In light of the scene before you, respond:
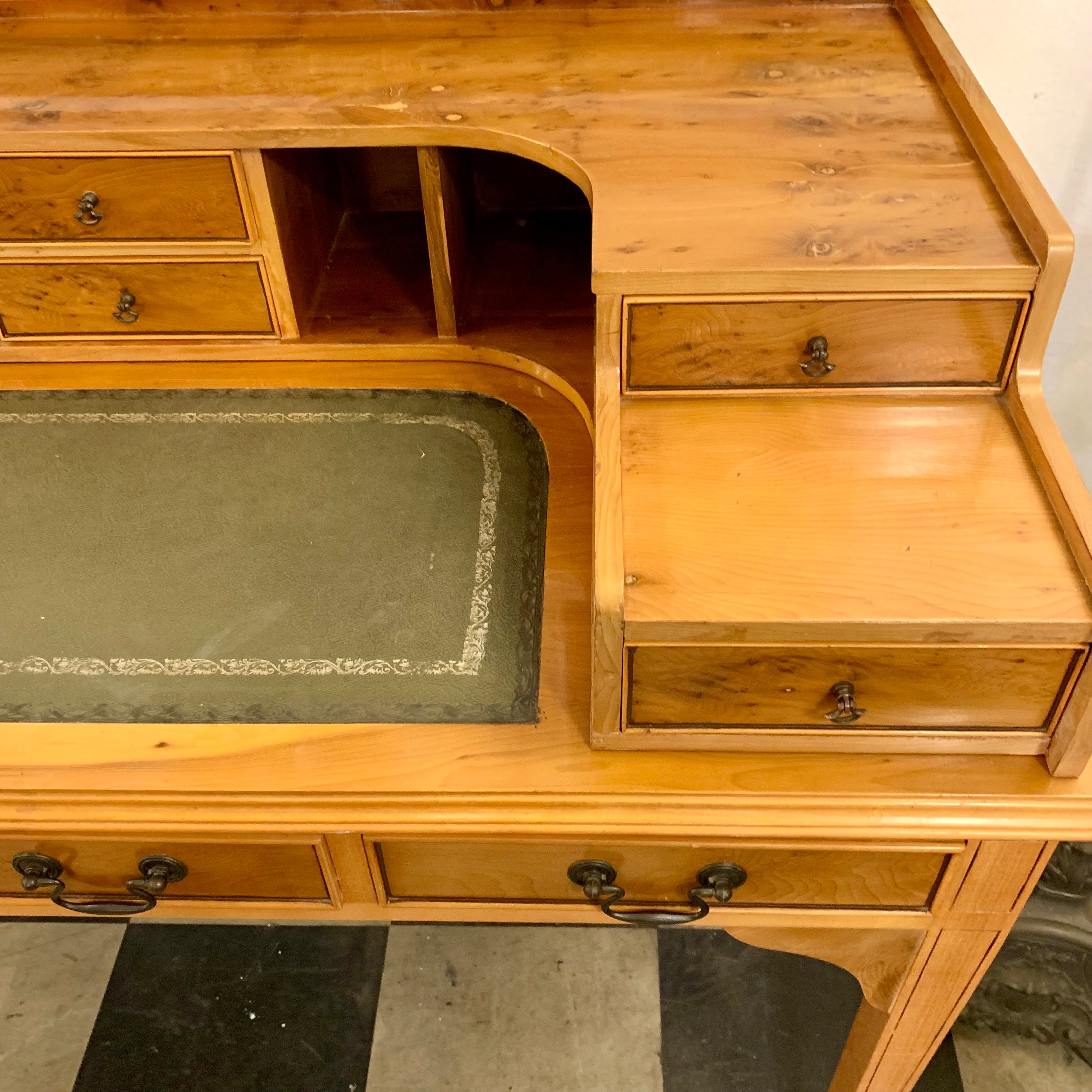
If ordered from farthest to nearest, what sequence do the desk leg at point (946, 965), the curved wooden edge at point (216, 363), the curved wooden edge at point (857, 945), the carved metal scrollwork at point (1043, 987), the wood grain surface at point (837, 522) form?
the carved metal scrollwork at point (1043, 987), the curved wooden edge at point (216, 363), the curved wooden edge at point (857, 945), the desk leg at point (946, 965), the wood grain surface at point (837, 522)

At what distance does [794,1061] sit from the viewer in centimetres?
152

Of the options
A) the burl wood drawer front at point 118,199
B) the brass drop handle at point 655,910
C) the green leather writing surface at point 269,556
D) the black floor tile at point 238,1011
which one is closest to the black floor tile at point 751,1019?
the black floor tile at point 238,1011

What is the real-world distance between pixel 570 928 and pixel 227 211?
122cm

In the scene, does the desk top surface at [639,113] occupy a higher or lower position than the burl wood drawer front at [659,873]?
higher

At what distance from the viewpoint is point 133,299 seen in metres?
1.19

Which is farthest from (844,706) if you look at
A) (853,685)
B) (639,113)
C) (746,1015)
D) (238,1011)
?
(238,1011)

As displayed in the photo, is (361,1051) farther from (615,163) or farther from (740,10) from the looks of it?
(740,10)

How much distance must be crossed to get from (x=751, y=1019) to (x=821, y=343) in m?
1.12

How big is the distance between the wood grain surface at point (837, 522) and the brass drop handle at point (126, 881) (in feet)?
1.65

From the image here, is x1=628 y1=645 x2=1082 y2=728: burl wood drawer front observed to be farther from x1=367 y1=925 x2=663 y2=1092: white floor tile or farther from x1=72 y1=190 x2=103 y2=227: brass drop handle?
x1=367 y1=925 x2=663 y2=1092: white floor tile

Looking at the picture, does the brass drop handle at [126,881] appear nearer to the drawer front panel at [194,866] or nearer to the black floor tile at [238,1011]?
the drawer front panel at [194,866]

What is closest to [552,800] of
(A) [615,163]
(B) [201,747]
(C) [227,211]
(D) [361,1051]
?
(B) [201,747]

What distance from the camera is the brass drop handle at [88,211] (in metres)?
1.10

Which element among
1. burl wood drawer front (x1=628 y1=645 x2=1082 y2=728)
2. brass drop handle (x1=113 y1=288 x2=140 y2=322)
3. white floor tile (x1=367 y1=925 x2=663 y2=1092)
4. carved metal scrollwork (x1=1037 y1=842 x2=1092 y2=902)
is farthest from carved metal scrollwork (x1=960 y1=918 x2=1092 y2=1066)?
brass drop handle (x1=113 y1=288 x2=140 y2=322)
